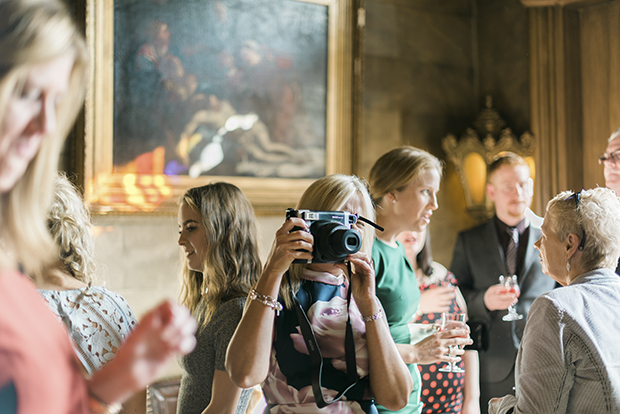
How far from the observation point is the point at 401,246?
7.24ft

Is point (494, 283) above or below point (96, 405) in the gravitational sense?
below

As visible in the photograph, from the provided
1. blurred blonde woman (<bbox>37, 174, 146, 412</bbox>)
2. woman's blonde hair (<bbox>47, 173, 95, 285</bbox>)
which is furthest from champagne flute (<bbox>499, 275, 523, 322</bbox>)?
woman's blonde hair (<bbox>47, 173, 95, 285</bbox>)

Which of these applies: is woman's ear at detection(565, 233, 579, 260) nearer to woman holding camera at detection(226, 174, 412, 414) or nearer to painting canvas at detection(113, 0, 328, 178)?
woman holding camera at detection(226, 174, 412, 414)

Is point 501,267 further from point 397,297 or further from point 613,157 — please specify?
point 397,297

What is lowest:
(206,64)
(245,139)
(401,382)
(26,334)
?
(401,382)

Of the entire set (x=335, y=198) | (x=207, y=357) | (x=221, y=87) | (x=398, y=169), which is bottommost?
(x=207, y=357)

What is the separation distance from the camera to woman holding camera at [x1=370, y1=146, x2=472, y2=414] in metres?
1.79

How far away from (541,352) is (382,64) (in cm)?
335

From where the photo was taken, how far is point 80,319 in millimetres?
1534

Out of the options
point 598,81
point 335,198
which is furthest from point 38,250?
point 598,81

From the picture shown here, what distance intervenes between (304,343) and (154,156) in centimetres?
233

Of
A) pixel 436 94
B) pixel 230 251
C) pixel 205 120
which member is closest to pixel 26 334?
pixel 230 251

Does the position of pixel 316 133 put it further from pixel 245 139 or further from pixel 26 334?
pixel 26 334

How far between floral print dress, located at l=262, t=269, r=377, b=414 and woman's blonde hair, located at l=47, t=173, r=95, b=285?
0.60 m
